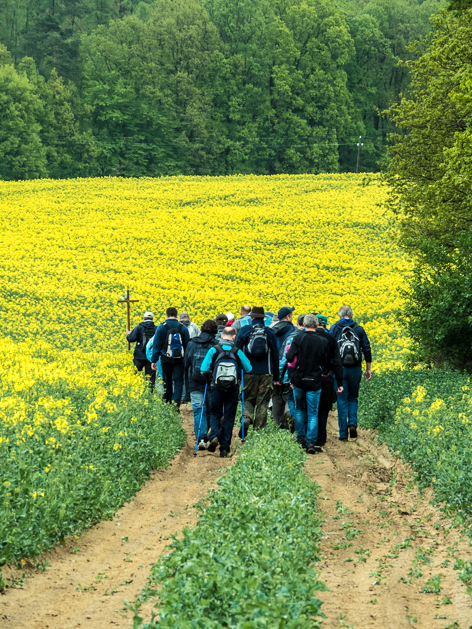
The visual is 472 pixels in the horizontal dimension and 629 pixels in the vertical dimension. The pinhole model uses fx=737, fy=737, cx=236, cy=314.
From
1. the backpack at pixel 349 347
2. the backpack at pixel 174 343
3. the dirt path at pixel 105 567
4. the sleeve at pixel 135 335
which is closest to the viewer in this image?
the dirt path at pixel 105 567

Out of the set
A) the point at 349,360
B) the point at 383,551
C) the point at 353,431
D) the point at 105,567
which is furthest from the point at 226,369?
the point at 105,567

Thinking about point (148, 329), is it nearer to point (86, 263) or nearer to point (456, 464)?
point (456, 464)

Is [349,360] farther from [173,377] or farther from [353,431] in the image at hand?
[173,377]

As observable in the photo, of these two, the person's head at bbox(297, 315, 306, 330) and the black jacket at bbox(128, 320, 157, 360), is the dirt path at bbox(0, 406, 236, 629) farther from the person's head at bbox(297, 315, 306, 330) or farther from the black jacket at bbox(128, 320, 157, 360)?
the black jacket at bbox(128, 320, 157, 360)

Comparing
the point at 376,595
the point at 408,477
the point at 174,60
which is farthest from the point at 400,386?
the point at 174,60

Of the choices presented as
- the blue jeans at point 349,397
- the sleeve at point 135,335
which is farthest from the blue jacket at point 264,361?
the sleeve at point 135,335

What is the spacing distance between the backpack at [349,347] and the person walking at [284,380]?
0.81m

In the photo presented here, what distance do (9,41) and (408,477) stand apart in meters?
92.8

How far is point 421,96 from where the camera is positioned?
1986cm

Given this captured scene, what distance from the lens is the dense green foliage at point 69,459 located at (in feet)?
21.0

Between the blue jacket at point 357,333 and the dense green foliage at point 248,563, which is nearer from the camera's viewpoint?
the dense green foliage at point 248,563

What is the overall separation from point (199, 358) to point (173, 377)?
184 cm

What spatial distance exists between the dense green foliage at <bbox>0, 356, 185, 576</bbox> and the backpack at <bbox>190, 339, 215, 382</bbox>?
84cm

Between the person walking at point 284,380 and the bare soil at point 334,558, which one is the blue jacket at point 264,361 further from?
the bare soil at point 334,558
